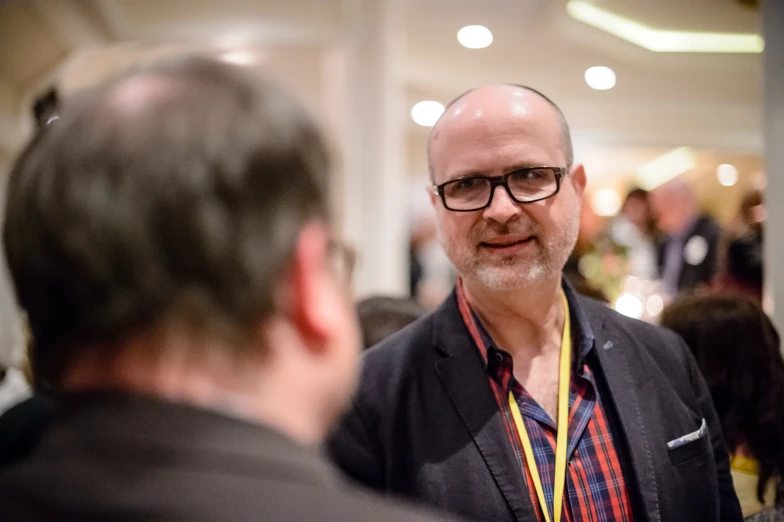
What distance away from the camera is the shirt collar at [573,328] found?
4.56 feet

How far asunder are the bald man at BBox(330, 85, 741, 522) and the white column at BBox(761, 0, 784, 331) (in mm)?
1739

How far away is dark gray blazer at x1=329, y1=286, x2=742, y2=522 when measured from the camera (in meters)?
1.25

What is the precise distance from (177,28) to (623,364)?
411 cm

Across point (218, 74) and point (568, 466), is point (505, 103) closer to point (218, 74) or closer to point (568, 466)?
point (568, 466)

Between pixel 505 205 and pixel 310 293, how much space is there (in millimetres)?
867

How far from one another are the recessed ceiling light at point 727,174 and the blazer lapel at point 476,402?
28.8ft

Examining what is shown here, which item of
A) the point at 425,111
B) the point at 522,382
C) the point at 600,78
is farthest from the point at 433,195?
the point at 425,111

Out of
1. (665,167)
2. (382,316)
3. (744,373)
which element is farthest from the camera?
(665,167)

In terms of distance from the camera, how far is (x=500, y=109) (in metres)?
1.42

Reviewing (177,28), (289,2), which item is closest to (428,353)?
(289,2)

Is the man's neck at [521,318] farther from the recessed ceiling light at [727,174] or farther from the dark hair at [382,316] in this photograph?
the recessed ceiling light at [727,174]

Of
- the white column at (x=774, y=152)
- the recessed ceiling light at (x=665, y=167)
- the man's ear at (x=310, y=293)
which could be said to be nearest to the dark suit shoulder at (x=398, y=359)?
the man's ear at (x=310, y=293)

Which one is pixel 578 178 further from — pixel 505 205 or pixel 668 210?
pixel 668 210

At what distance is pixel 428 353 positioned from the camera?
55.7 inches
